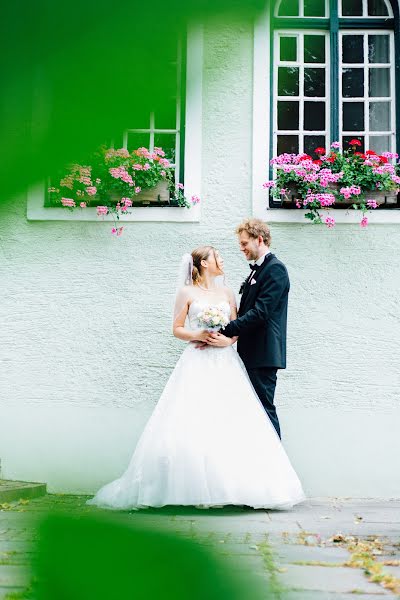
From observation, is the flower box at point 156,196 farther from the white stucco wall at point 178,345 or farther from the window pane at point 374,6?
the window pane at point 374,6

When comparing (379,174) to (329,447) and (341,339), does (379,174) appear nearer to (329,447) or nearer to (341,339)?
(341,339)

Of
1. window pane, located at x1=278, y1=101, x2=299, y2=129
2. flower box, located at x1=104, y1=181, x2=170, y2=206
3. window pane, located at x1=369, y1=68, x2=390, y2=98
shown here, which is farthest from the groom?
window pane, located at x1=369, y1=68, x2=390, y2=98

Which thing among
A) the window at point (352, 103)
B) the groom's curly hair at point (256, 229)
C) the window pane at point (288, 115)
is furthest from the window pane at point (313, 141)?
the groom's curly hair at point (256, 229)

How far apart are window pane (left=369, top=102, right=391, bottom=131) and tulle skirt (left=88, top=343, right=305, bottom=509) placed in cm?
201

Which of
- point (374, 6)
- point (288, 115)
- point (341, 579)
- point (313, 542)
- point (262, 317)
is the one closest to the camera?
point (374, 6)

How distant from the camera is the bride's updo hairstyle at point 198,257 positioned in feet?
16.0

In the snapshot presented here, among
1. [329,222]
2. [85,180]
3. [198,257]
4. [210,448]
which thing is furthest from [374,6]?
[329,222]

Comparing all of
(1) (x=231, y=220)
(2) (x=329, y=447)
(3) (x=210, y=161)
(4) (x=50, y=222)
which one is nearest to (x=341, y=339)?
(2) (x=329, y=447)

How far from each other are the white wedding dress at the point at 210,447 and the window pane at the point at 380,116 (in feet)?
6.01

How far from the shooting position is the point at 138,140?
12.9 inches

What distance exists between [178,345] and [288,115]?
186 centimetres

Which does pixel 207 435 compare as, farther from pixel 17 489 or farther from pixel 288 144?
pixel 288 144

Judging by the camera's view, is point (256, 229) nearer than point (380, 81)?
Yes

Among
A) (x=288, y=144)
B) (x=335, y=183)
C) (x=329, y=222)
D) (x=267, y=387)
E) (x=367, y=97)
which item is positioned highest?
(x=367, y=97)
